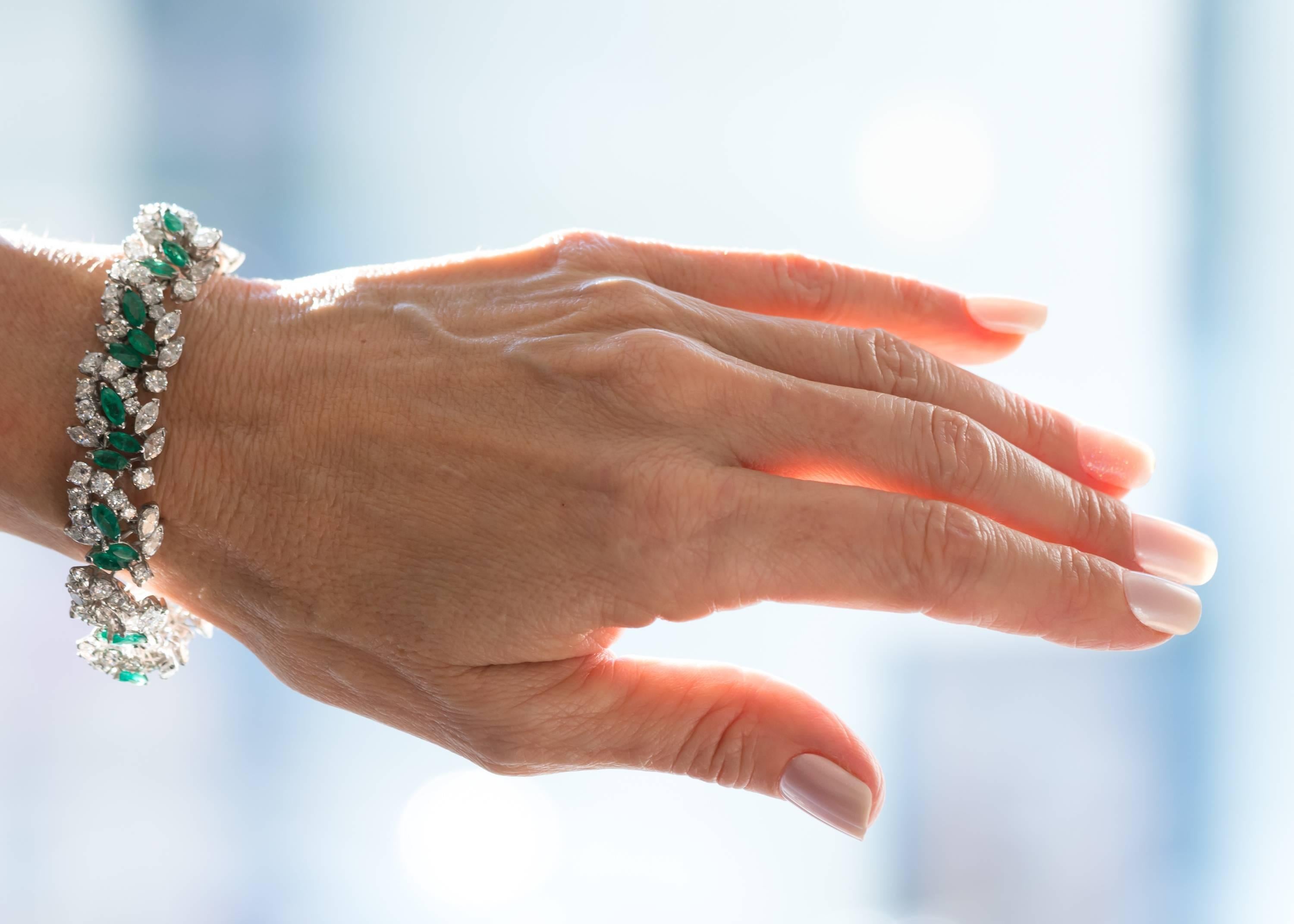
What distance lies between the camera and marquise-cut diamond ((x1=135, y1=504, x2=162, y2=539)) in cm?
85

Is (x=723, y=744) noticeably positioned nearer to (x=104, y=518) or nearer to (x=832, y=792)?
(x=832, y=792)

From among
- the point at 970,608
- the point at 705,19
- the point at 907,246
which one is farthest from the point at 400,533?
the point at 705,19

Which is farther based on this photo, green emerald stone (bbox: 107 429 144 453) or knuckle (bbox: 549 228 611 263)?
knuckle (bbox: 549 228 611 263)

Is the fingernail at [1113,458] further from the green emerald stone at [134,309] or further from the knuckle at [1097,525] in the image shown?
the green emerald stone at [134,309]

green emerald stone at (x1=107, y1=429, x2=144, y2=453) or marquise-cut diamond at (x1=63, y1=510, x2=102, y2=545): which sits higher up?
green emerald stone at (x1=107, y1=429, x2=144, y2=453)

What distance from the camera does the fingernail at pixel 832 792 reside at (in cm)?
86

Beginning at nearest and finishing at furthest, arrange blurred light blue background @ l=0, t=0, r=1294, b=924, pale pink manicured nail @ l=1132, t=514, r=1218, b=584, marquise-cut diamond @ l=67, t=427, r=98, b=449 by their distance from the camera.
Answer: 1. marquise-cut diamond @ l=67, t=427, r=98, b=449
2. pale pink manicured nail @ l=1132, t=514, r=1218, b=584
3. blurred light blue background @ l=0, t=0, r=1294, b=924

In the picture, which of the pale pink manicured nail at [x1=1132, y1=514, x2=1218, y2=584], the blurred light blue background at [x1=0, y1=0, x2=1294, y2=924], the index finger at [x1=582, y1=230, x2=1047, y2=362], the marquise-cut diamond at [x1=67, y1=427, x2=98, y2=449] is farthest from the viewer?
the blurred light blue background at [x1=0, y1=0, x2=1294, y2=924]

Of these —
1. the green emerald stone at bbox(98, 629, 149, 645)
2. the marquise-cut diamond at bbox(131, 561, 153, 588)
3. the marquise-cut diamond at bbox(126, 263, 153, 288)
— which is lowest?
the green emerald stone at bbox(98, 629, 149, 645)

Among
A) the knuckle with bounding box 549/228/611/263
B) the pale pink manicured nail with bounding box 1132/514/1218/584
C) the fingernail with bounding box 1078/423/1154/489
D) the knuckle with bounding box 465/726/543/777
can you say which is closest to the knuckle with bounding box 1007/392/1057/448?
the fingernail with bounding box 1078/423/1154/489

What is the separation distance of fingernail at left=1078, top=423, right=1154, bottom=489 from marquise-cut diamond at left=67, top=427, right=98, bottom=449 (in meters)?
1.03

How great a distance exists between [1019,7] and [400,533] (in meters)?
1.55

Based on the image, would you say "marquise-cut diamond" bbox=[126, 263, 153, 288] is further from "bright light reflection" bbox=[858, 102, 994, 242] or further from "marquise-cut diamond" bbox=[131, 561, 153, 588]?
"bright light reflection" bbox=[858, 102, 994, 242]

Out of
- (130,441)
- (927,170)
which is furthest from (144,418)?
(927,170)
